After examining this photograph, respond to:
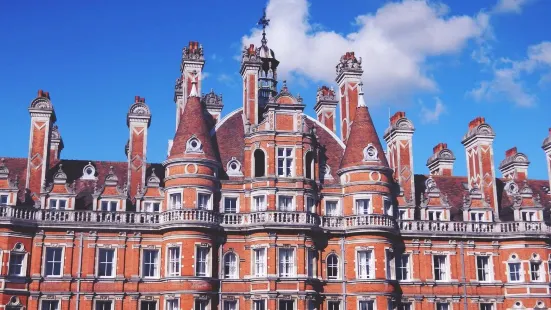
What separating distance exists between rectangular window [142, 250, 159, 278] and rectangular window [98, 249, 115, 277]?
7.22 ft

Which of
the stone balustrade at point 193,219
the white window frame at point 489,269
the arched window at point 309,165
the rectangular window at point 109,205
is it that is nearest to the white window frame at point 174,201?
the stone balustrade at point 193,219

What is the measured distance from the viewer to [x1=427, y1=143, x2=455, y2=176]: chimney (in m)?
69.9

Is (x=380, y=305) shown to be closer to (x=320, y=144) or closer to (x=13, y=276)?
(x=320, y=144)

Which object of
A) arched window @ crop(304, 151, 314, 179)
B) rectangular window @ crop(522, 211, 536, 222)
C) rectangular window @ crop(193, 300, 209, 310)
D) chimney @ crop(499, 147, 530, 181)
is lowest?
rectangular window @ crop(193, 300, 209, 310)

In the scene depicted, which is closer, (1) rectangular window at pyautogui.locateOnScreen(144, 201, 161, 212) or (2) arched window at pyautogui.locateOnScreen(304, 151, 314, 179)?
(1) rectangular window at pyautogui.locateOnScreen(144, 201, 161, 212)

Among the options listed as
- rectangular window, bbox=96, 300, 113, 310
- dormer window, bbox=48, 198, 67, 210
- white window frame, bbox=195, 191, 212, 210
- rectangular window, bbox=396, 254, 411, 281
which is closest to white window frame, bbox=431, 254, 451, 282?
rectangular window, bbox=396, 254, 411, 281

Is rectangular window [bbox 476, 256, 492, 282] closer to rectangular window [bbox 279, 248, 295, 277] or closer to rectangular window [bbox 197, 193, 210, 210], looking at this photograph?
rectangular window [bbox 279, 248, 295, 277]

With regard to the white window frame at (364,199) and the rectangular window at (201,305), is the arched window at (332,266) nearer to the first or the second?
the white window frame at (364,199)

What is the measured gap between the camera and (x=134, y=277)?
53562mm

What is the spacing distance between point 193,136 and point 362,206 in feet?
44.9

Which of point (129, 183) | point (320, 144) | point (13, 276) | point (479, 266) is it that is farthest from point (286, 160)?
point (13, 276)

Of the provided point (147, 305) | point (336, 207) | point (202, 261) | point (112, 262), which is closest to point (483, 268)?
point (336, 207)

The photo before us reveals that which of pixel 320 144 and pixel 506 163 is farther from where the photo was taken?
pixel 506 163

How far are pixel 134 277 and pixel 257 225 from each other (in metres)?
9.54
